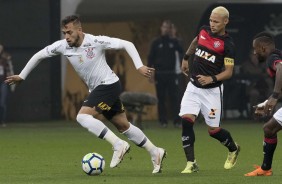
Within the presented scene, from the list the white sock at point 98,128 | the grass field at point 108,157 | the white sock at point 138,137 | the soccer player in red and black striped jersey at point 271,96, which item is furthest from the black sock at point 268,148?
the white sock at point 98,128

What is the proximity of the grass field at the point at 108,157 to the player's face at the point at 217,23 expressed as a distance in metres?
1.90

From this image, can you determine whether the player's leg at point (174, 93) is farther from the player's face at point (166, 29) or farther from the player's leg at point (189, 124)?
the player's leg at point (189, 124)

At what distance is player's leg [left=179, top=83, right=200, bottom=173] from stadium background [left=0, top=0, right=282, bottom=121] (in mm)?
12623

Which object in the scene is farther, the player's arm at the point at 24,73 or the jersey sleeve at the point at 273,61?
the player's arm at the point at 24,73

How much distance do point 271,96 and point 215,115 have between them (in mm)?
2174

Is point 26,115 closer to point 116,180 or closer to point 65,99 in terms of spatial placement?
point 65,99

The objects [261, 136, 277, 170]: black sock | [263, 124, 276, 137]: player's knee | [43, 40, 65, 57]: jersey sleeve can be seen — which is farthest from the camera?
[43, 40, 65, 57]: jersey sleeve

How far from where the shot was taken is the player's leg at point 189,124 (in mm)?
14281

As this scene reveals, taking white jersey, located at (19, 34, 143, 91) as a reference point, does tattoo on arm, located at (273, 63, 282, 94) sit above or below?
above

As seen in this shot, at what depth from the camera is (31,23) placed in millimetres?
27641

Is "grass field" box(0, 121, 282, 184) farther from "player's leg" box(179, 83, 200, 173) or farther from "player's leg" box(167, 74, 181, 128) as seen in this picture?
"player's leg" box(167, 74, 181, 128)

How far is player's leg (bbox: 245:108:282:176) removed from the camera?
1325 cm

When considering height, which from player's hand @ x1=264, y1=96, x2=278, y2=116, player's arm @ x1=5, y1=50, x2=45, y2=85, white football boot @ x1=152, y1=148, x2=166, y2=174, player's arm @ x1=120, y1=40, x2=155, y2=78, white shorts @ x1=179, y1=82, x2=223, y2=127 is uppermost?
player's arm @ x1=120, y1=40, x2=155, y2=78

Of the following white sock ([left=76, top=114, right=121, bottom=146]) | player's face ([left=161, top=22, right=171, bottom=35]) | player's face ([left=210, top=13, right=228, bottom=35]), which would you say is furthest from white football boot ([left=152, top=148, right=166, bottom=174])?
player's face ([left=161, top=22, right=171, bottom=35])
